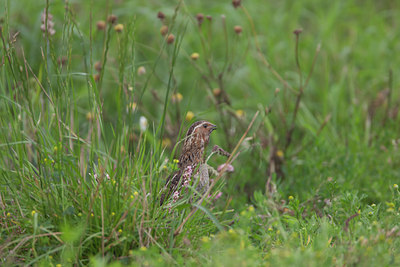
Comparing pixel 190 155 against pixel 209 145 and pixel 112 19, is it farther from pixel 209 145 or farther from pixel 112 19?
pixel 112 19

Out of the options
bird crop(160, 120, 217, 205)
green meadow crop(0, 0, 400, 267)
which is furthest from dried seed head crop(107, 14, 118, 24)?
bird crop(160, 120, 217, 205)

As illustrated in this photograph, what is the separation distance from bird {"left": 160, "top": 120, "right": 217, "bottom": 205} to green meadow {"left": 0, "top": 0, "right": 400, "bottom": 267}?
0.10m

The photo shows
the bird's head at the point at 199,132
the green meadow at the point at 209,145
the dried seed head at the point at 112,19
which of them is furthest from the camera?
the bird's head at the point at 199,132

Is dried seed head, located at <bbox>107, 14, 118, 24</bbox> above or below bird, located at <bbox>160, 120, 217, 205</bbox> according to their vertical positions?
above

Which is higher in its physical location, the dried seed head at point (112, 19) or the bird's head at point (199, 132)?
the dried seed head at point (112, 19)

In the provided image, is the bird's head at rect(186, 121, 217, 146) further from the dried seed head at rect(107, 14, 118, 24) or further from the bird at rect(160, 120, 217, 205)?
the dried seed head at rect(107, 14, 118, 24)

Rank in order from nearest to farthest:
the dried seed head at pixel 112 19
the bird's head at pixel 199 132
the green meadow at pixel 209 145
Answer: the green meadow at pixel 209 145 → the dried seed head at pixel 112 19 → the bird's head at pixel 199 132

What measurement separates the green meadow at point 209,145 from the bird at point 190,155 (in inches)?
4.0

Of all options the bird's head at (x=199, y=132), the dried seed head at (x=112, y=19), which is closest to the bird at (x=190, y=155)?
the bird's head at (x=199, y=132)

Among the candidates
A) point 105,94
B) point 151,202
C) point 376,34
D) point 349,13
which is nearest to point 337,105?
point 376,34

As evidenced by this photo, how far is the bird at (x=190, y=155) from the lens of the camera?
356cm

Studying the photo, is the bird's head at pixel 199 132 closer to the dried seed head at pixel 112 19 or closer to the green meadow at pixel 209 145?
the green meadow at pixel 209 145

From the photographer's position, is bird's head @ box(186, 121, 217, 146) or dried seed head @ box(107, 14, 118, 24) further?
bird's head @ box(186, 121, 217, 146)

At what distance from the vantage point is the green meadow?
304cm
